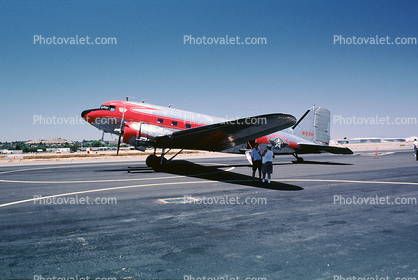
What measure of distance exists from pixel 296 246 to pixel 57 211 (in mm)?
→ 7024

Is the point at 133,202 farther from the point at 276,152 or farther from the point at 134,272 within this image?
the point at 276,152

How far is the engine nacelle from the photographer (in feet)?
56.8

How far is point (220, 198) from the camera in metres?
9.74

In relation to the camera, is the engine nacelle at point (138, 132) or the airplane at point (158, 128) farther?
the engine nacelle at point (138, 132)

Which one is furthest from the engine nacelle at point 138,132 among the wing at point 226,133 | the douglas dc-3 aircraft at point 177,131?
the wing at point 226,133

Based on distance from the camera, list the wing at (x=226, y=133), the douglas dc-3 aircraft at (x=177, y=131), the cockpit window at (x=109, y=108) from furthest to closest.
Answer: the cockpit window at (x=109, y=108)
the douglas dc-3 aircraft at (x=177, y=131)
the wing at (x=226, y=133)

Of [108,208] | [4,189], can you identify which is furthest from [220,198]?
[4,189]

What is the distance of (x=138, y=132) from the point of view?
57.0 ft

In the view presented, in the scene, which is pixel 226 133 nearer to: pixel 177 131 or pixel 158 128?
pixel 177 131

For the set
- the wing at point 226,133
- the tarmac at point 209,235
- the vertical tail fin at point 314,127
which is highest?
the vertical tail fin at point 314,127

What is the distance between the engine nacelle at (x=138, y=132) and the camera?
17.3m

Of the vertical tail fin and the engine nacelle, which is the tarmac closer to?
the engine nacelle

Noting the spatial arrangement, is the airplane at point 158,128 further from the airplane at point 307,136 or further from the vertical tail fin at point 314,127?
the vertical tail fin at point 314,127

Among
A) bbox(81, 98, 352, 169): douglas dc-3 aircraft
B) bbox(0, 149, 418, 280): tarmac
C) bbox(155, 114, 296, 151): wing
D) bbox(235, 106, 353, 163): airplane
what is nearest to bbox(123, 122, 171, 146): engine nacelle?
bbox(81, 98, 352, 169): douglas dc-3 aircraft
